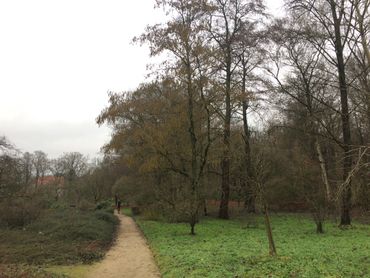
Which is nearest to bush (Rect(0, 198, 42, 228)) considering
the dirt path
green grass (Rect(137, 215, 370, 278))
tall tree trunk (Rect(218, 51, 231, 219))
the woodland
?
the woodland

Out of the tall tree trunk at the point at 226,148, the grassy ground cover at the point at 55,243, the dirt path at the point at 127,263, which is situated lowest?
the dirt path at the point at 127,263

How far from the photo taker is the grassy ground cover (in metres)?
13.7

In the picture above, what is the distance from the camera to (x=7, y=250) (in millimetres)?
14578

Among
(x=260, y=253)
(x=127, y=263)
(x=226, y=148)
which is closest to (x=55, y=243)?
(x=127, y=263)

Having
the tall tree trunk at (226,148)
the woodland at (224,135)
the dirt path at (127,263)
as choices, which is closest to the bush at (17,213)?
the woodland at (224,135)

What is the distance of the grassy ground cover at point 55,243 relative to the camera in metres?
13.7

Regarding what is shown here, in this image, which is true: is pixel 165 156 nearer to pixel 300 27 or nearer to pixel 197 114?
pixel 197 114

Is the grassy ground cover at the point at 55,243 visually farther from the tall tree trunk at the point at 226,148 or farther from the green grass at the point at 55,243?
the tall tree trunk at the point at 226,148

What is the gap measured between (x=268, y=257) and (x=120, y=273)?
14.5 ft

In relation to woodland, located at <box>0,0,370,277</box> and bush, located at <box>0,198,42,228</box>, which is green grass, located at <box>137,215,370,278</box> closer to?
woodland, located at <box>0,0,370,277</box>

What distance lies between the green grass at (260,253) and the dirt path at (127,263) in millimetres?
403

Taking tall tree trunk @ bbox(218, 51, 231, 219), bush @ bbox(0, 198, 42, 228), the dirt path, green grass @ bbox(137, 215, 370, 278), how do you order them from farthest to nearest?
tall tree trunk @ bbox(218, 51, 231, 219), bush @ bbox(0, 198, 42, 228), the dirt path, green grass @ bbox(137, 215, 370, 278)

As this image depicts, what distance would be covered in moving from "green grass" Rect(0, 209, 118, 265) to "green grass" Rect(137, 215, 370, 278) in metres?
2.49

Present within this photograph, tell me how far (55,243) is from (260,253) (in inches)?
328
